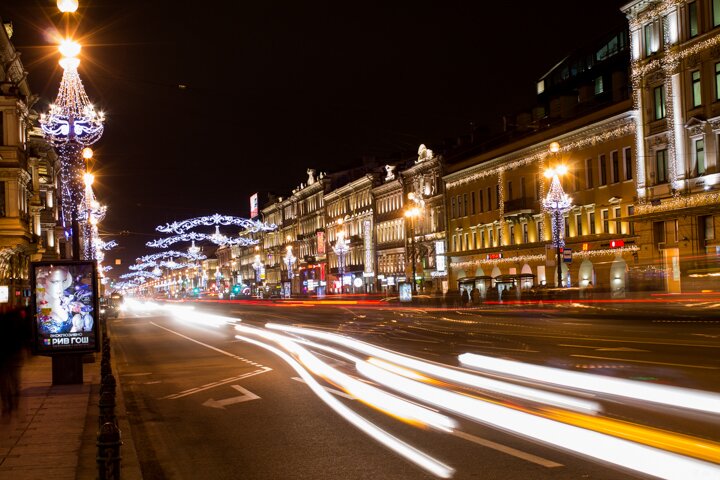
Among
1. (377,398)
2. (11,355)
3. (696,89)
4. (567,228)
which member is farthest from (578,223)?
(377,398)

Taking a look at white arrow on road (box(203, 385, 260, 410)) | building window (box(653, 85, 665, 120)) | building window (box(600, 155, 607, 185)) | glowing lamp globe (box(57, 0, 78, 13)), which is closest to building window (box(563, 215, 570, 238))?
building window (box(600, 155, 607, 185))

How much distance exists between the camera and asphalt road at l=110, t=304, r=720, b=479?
8.83 metres

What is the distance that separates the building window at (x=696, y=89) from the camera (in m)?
44.3

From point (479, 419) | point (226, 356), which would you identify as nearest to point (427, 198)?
point (226, 356)

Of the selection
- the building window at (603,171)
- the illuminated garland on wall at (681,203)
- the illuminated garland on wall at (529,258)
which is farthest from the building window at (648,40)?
the illuminated garland on wall at (529,258)

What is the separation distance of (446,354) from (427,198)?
62.2m

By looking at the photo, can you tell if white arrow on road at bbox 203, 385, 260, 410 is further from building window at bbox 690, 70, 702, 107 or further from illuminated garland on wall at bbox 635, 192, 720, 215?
building window at bbox 690, 70, 702, 107

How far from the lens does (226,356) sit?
24609mm

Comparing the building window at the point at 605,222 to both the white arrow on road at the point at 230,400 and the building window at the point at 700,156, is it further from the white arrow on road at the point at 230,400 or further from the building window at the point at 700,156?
the white arrow on road at the point at 230,400

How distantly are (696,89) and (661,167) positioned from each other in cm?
499

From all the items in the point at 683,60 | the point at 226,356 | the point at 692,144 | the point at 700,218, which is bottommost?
the point at 226,356

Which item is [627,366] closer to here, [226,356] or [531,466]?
[531,466]

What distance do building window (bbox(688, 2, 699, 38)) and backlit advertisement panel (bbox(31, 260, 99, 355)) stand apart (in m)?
38.2

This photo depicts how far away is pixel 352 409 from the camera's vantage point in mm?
12945
